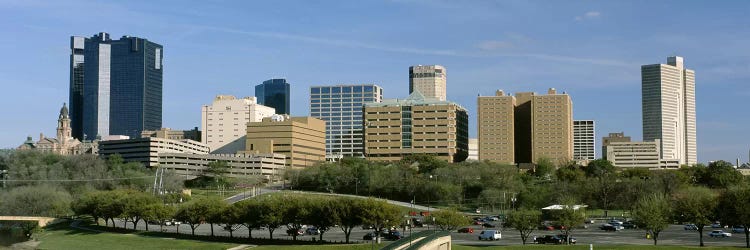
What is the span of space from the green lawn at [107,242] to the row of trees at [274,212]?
6.38 meters

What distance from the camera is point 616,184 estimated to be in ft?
562

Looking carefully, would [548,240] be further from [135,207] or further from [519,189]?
[519,189]

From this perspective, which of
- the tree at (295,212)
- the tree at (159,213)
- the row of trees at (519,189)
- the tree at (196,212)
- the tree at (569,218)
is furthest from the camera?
the row of trees at (519,189)

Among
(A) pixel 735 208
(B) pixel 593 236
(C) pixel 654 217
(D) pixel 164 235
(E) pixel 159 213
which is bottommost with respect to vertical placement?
(D) pixel 164 235

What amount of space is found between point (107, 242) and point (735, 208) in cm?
7679

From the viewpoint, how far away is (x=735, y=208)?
9588 cm

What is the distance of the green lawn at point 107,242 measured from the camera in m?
106

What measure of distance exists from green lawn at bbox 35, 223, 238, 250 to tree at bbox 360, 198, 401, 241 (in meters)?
16.1

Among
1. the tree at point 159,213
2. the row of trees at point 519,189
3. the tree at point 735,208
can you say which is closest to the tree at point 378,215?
the tree at point 735,208

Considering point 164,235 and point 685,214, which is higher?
point 685,214

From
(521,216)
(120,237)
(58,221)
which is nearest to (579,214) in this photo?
(521,216)

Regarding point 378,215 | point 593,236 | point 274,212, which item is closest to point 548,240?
point 593,236

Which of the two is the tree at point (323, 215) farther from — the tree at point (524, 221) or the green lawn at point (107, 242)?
the tree at point (524, 221)

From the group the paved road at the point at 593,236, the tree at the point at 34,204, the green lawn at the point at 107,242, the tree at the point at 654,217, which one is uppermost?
the tree at the point at 654,217
